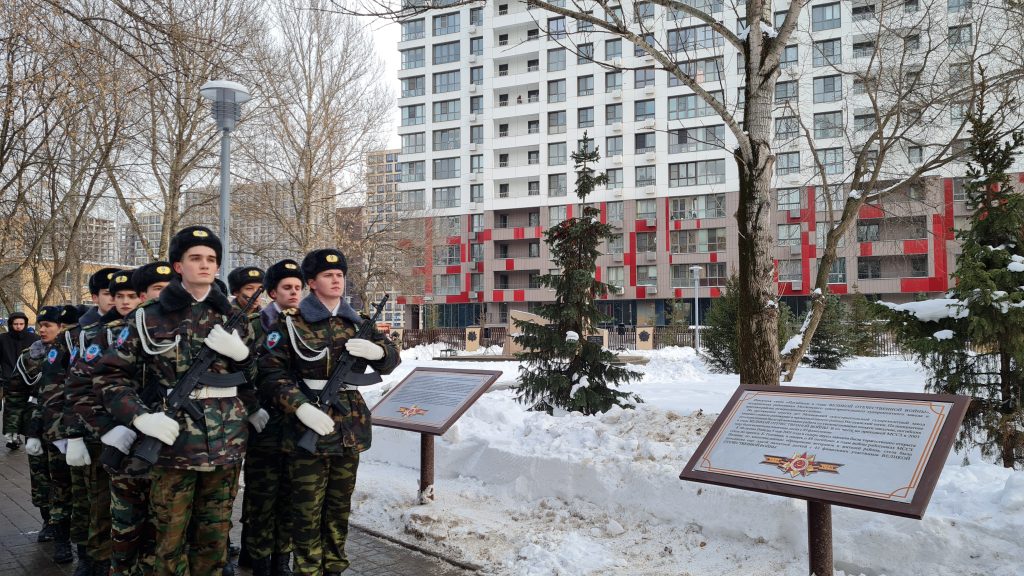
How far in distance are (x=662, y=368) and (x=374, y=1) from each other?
1560 cm

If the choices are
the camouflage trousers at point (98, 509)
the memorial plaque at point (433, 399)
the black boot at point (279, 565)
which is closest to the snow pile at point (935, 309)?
the memorial plaque at point (433, 399)

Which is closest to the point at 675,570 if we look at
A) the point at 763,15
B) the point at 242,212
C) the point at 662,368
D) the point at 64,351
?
the point at 64,351

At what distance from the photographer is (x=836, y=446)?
3.96 m

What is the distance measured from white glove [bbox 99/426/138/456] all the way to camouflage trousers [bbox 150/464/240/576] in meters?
0.19

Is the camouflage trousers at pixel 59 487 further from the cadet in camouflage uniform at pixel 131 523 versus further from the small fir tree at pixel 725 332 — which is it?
the small fir tree at pixel 725 332

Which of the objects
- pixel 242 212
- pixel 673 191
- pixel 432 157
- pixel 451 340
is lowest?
pixel 451 340

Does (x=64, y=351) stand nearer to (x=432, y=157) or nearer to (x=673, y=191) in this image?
(x=673, y=191)

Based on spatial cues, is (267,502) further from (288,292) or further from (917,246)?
(917,246)

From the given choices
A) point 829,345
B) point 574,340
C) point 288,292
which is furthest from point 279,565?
point 829,345

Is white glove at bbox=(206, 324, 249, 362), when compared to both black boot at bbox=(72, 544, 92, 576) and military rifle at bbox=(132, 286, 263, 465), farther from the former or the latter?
black boot at bbox=(72, 544, 92, 576)

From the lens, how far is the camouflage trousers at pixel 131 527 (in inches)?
152

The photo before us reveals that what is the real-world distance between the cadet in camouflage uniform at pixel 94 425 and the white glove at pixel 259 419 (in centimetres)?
80

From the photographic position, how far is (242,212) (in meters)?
24.7

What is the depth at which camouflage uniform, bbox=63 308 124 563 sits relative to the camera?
12.2 feet
